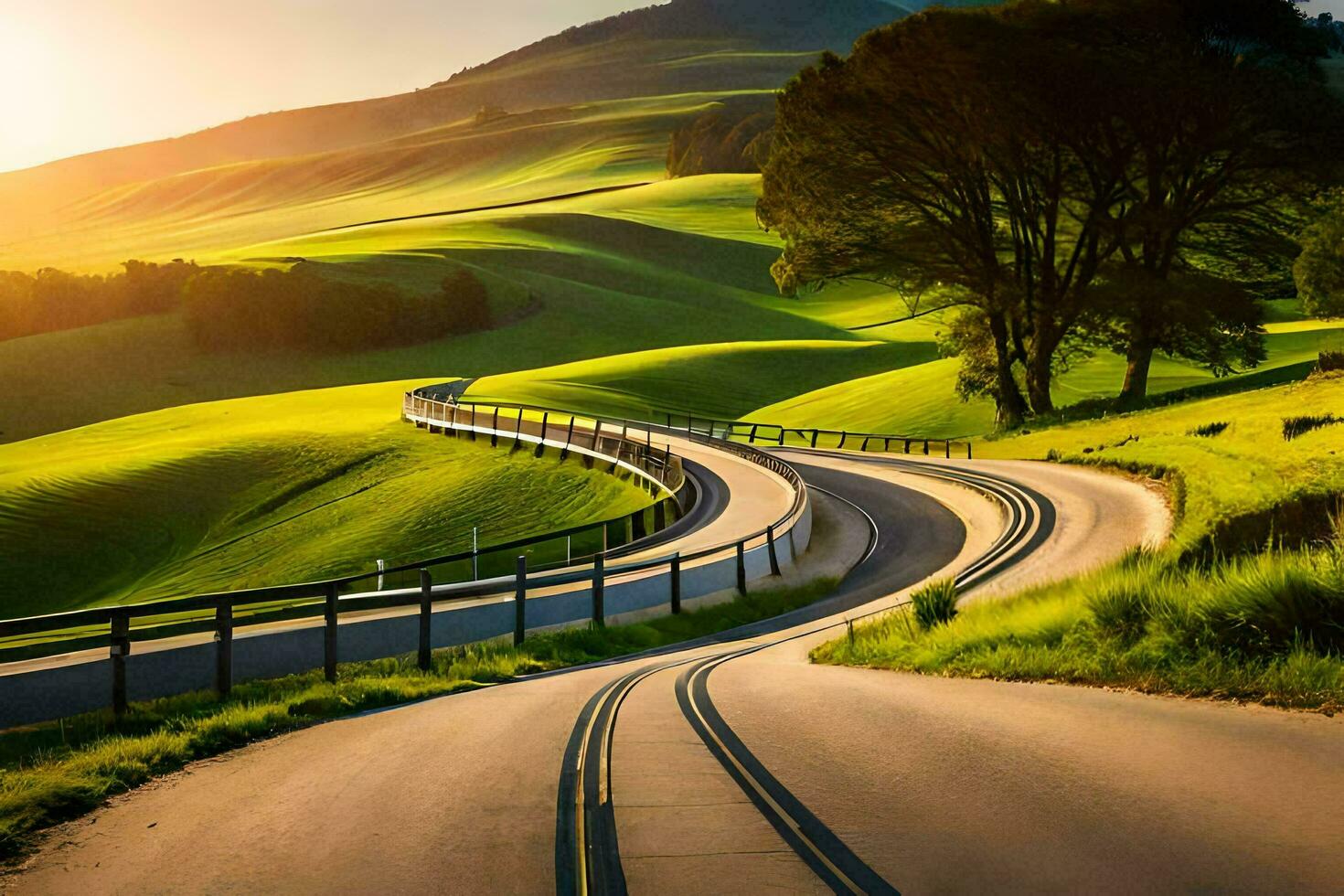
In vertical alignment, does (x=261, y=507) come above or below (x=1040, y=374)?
→ below

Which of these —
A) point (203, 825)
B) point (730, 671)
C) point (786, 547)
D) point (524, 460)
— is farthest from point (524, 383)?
point (203, 825)

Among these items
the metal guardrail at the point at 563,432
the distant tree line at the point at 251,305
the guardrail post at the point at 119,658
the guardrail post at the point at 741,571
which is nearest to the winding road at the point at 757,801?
the guardrail post at the point at 119,658

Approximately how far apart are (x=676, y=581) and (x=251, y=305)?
92.8 m

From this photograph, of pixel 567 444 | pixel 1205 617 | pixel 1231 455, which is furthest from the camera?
pixel 567 444

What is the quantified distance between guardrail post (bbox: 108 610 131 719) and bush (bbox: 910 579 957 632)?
864 centimetres

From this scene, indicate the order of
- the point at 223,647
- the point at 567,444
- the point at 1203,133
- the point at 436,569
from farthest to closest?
the point at 567,444
the point at 1203,133
the point at 436,569
the point at 223,647

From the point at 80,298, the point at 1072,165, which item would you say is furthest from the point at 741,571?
the point at 80,298

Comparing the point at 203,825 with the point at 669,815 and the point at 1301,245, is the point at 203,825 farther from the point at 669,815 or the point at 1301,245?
the point at 1301,245

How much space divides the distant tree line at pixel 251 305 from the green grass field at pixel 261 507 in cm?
4679

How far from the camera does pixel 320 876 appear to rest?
246 inches

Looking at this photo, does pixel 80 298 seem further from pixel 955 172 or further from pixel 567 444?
pixel 955 172

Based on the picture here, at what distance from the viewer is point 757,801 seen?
720 cm

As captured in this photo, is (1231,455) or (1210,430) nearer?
(1231,455)

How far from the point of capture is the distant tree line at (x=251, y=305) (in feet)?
349
